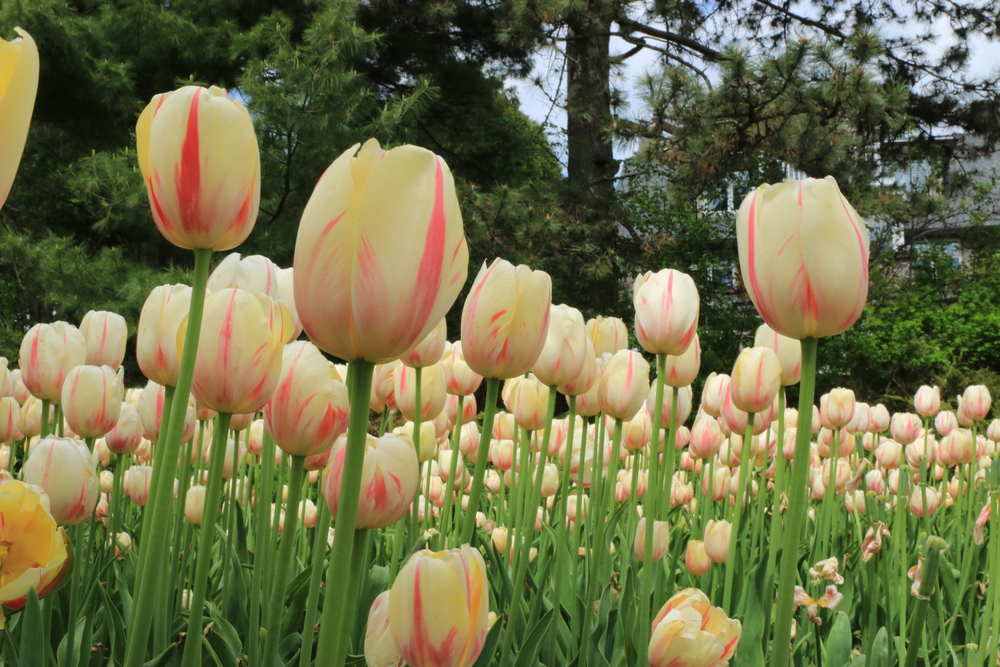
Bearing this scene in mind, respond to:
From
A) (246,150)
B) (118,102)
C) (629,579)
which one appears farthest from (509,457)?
(118,102)

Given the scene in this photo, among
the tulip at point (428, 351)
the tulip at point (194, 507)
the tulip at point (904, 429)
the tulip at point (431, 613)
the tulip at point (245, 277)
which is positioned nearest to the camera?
the tulip at point (431, 613)

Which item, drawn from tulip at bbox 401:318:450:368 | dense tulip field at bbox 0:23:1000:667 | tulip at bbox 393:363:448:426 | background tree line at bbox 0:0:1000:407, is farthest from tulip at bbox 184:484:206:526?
background tree line at bbox 0:0:1000:407

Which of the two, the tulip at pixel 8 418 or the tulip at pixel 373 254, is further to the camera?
the tulip at pixel 8 418

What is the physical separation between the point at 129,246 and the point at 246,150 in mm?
9481

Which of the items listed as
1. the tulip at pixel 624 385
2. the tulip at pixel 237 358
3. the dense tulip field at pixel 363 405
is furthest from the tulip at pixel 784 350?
the tulip at pixel 237 358

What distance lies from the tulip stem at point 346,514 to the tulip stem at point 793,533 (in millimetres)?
352

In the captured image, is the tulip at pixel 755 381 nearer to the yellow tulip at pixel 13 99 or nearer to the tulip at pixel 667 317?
the tulip at pixel 667 317

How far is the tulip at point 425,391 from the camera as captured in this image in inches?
50.3

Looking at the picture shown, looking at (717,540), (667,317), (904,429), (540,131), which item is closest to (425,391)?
(667,317)

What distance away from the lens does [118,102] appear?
26.9ft

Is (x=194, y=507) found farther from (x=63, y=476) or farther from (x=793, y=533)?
(x=793, y=533)

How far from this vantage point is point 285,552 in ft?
2.44

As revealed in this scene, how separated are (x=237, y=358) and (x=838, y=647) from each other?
134cm

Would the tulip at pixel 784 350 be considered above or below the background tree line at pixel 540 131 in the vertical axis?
below
